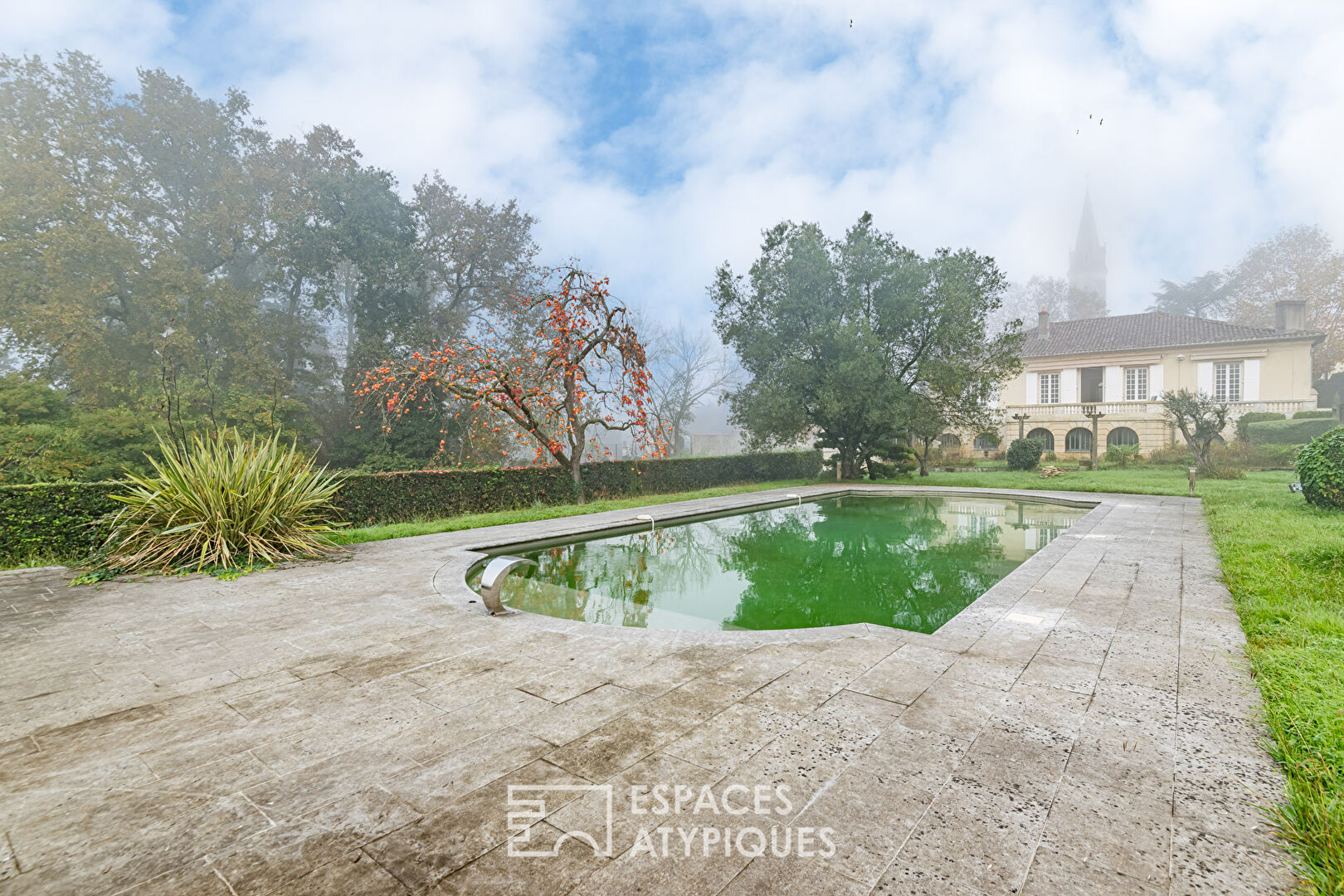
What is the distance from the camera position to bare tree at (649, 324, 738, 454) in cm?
2919

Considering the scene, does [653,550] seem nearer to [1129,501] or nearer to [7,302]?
[1129,501]

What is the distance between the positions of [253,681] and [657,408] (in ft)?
85.9

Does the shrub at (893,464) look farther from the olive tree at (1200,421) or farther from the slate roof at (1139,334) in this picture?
the slate roof at (1139,334)

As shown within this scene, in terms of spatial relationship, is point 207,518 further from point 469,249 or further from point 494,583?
point 469,249

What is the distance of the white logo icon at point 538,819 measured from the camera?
161 cm

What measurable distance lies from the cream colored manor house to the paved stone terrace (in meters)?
21.9

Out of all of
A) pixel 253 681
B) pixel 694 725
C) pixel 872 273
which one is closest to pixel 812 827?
pixel 694 725

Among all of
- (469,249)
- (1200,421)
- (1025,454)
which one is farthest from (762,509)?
(1025,454)

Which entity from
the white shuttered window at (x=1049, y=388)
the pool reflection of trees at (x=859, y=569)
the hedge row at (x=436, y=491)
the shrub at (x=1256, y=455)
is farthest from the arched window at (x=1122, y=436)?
the pool reflection of trees at (x=859, y=569)

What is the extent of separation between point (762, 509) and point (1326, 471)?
817 cm

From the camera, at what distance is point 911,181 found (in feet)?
89.6

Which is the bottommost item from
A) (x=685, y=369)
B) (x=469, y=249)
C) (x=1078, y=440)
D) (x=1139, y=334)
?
(x=1078, y=440)

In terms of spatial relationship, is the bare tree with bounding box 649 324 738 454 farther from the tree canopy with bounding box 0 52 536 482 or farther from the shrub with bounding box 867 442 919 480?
the shrub with bounding box 867 442 919 480

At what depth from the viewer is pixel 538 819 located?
1746mm
